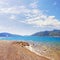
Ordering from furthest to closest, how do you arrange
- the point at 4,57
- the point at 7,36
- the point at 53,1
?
the point at 53,1
the point at 7,36
the point at 4,57

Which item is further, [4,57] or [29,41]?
[29,41]

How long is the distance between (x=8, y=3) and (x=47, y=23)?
740 mm

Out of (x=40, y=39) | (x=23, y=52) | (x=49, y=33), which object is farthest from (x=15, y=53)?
(x=49, y=33)

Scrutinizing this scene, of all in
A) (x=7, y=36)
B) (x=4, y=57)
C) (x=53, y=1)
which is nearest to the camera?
Result: (x=4, y=57)

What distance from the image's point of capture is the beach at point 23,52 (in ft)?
8.35

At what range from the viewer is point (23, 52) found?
8.48 ft

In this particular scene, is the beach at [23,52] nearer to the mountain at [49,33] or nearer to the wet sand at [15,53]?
the wet sand at [15,53]

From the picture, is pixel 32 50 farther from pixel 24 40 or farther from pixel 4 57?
pixel 4 57

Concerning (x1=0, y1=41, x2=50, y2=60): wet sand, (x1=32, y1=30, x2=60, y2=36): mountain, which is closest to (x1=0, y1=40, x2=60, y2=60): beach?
(x1=0, y1=41, x2=50, y2=60): wet sand

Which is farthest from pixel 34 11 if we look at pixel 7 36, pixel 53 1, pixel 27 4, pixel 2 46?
pixel 2 46

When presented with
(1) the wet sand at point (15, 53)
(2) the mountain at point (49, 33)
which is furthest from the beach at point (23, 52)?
(2) the mountain at point (49, 33)

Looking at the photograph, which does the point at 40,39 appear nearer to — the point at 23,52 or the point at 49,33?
the point at 49,33

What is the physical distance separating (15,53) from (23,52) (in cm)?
12

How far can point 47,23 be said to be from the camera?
9.39 feet
